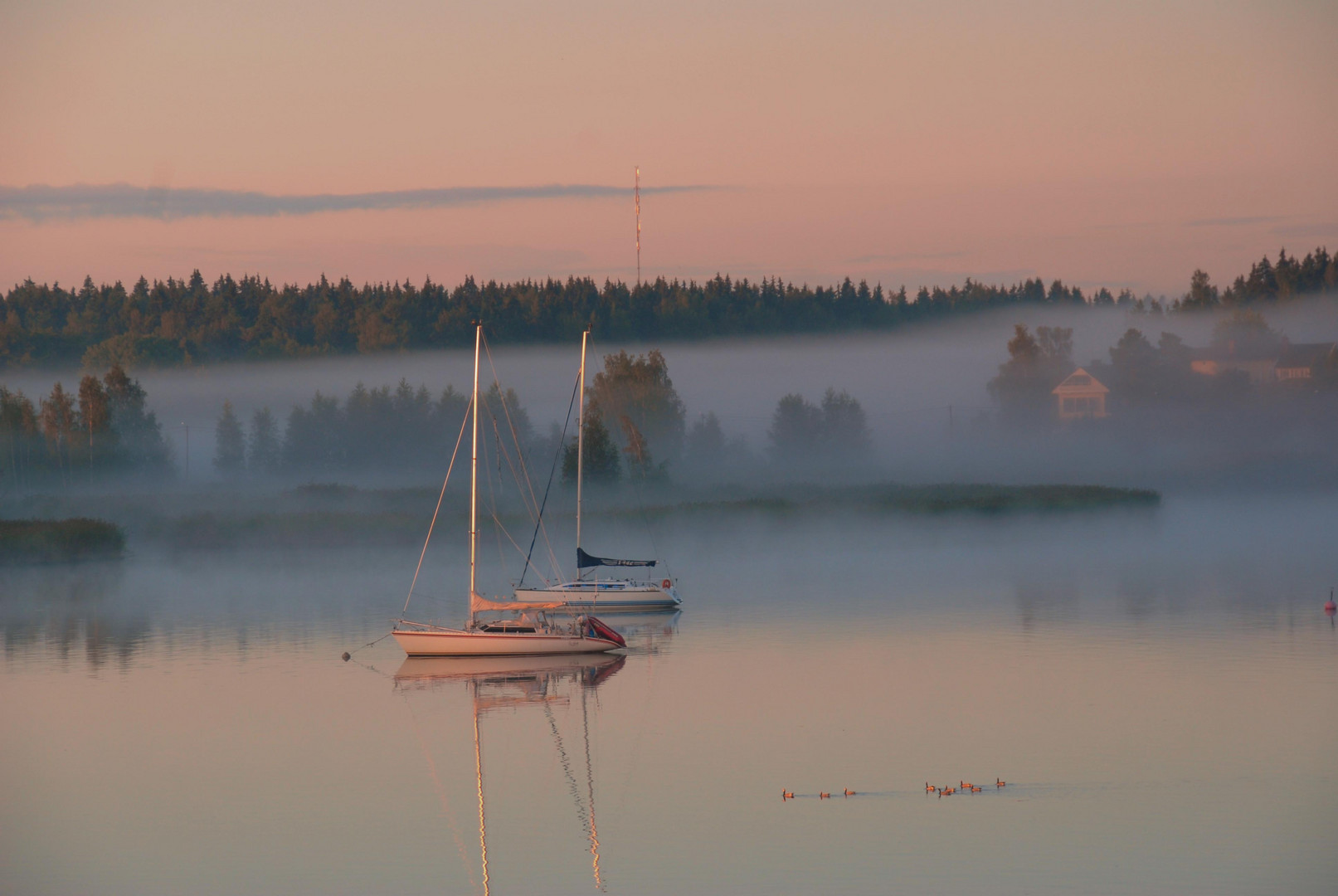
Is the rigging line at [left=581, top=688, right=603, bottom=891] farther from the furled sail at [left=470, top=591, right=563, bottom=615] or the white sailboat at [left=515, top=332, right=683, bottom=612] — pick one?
the white sailboat at [left=515, top=332, right=683, bottom=612]

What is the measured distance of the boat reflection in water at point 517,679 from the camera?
138 feet

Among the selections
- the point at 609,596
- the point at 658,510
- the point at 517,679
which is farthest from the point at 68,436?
the point at 517,679

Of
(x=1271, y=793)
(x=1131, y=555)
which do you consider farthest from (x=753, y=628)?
(x=1131, y=555)

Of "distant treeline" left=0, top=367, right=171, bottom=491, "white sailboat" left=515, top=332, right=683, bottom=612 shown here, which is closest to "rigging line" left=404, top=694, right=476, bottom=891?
"white sailboat" left=515, top=332, right=683, bottom=612

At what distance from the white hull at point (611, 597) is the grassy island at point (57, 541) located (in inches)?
1726

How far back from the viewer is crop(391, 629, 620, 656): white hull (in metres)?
52.7

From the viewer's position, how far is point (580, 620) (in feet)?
179

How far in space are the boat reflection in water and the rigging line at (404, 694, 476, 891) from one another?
1.15 metres

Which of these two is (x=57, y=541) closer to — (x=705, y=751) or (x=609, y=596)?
(x=609, y=596)

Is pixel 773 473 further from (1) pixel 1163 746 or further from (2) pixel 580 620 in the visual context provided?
(1) pixel 1163 746

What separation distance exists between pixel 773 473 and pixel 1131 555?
102 meters

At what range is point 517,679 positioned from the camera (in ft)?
165

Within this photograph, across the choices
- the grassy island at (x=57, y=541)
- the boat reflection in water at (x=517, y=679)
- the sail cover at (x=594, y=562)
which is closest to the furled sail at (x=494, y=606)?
the boat reflection in water at (x=517, y=679)

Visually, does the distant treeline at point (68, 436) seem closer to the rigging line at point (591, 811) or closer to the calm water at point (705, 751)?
the calm water at point (705, 751)
